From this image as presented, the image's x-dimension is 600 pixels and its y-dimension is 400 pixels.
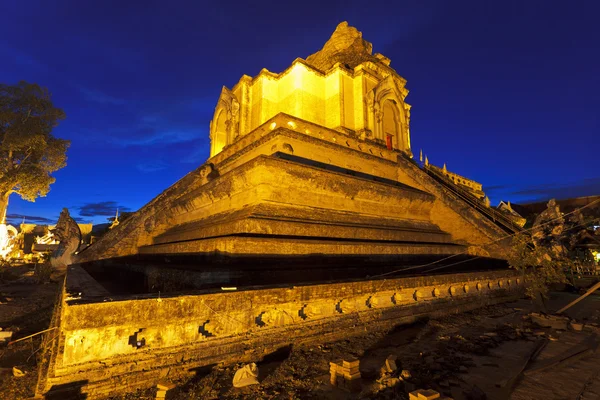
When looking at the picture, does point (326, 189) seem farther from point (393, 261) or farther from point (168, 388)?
point (168, 388)

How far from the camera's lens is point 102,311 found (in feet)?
11.5

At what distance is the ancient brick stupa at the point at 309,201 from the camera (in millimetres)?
7586

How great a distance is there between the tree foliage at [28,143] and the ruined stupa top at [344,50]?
21066mm

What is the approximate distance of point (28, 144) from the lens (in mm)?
Answer: 22312

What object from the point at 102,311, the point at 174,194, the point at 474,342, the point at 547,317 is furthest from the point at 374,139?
the point at 102,311

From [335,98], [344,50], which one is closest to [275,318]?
[335,98]

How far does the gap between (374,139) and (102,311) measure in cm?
1689

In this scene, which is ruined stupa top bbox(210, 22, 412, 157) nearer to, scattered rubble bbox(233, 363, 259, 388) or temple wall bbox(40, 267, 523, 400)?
temple wall bbox(40, 267, 523, 400)

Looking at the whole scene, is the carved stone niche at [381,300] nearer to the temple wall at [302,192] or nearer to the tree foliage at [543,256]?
the temple wall at [302,192]

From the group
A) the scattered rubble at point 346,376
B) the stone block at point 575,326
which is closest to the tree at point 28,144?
the scattered rubble at point 346,376

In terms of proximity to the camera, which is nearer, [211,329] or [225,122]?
[211,329]

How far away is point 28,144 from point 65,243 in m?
13.7

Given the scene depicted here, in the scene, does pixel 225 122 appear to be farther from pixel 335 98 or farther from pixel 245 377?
pixel 245 377

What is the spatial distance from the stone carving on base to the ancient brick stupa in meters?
2.03
